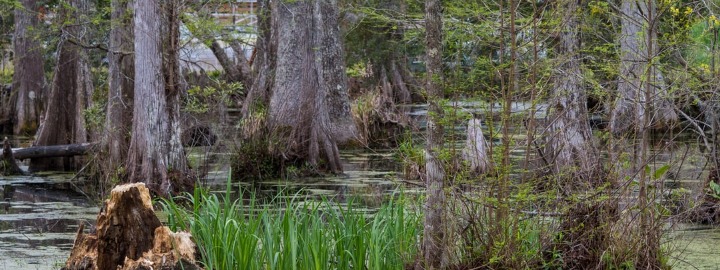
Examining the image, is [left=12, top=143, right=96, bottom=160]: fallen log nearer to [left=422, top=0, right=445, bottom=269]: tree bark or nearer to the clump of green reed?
the clump of green reed

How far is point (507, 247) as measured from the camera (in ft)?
21.7

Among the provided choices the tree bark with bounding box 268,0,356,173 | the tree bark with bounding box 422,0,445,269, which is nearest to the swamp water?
the tree bark with bounding box 422,0,445,269

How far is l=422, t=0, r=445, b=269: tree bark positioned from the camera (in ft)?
22.2

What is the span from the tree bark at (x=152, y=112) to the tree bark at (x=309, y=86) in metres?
2.71

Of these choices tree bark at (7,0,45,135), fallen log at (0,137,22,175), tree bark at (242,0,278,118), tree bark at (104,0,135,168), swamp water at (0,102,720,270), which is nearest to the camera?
swamp water at (0,102,720,270)

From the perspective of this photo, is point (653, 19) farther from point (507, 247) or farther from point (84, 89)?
point (84, 89)

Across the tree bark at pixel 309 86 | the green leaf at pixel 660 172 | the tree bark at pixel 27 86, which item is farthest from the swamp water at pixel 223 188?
the tree bark at pixel 27 86

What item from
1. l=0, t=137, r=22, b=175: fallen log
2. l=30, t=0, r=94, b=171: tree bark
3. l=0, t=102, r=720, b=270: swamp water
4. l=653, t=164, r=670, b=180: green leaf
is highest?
l=30, t=0, r=94, b=171: tree bark

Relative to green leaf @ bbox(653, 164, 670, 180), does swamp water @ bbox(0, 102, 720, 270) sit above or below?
below

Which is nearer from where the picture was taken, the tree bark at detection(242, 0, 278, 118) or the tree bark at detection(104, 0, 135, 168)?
Answer: the tree bark at detection(104, 0, 135, 168)

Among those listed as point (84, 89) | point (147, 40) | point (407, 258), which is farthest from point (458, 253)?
point (84, 89)

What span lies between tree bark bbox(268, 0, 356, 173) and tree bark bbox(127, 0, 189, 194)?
8.89 ft

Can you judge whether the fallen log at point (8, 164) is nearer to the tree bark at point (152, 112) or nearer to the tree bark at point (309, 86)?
the tree bark at point (309, 86)

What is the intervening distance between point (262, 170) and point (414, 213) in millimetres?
8694
